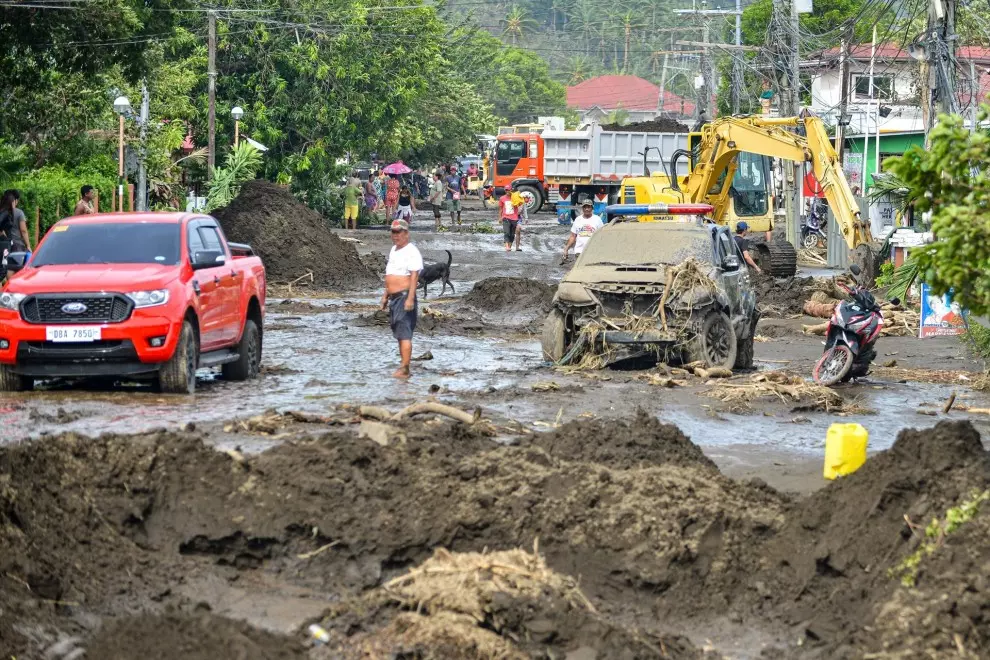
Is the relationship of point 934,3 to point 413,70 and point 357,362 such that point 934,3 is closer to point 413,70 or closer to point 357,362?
point 357,362

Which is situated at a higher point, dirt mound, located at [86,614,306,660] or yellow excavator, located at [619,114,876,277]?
yellow excavator, located at [619,114,876,277]

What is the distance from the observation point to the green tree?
7324 millimetres

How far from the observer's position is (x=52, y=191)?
27.0 m

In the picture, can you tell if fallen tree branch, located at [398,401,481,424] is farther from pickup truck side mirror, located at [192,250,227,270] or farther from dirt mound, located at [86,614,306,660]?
dirt mound, located at [86,614,306,660]

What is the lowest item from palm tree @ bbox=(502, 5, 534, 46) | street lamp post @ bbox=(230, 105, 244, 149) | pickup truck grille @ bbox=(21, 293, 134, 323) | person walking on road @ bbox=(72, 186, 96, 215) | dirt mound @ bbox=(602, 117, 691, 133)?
A: pickup truck grille @ bbox=(21, 293, 134, 323)

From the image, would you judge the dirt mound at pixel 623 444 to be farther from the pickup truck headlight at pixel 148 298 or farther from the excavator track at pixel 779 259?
the excavator track at pixel 779 259

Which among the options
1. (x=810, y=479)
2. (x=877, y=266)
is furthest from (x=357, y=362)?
(x=877, y=266)

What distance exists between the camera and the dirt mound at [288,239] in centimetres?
2912

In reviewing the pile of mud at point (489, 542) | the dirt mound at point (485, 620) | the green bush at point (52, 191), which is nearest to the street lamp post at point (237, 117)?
the green bush at point (52, 191)

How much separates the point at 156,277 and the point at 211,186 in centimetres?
2347

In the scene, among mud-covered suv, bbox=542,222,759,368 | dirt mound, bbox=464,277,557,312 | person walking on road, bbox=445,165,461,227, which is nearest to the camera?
mud-covered suv, bbox=542,222,759,368

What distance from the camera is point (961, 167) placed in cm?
760

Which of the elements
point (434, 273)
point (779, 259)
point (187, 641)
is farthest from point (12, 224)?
point (187, 641)

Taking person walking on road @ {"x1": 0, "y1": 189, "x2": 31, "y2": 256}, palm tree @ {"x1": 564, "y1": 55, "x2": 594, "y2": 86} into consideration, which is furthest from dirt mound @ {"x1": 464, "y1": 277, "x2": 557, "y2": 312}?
palm tree @ {"x1": 564, "y1": 55, "x2": 594, "y2": 86}
